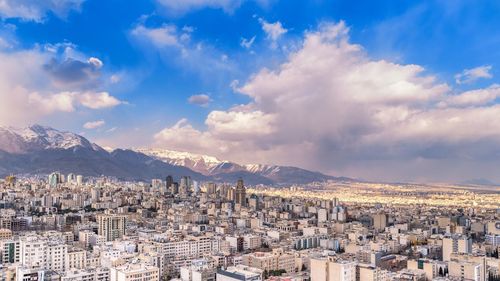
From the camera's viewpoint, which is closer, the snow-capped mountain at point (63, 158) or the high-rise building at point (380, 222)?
the high-rise building at point (380, 222)

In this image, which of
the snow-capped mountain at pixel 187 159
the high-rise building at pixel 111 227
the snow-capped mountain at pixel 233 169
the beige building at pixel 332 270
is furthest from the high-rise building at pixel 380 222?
the snow-capped mountain at pixel 187 159

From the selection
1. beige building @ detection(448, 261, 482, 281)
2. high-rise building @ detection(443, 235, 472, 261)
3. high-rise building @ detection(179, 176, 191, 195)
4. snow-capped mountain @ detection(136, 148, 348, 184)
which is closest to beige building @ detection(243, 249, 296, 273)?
beige building @ detection(448, 261, 482, 281)

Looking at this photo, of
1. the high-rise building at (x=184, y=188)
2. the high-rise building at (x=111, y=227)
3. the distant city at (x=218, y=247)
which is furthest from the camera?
the high-rise building at (x=184, y=188)

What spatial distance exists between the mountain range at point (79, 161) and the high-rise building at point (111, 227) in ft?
171

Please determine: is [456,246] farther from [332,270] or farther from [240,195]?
[240,195]

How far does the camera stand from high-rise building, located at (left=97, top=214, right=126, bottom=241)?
18156mm

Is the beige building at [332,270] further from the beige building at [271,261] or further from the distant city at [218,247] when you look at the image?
the beige building at [271,261]

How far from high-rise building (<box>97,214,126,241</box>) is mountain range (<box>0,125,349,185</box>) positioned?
171 feet

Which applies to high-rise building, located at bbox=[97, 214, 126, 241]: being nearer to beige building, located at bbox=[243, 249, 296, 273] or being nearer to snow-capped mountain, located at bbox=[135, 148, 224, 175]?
beige building, located at bbox=[243, 249, 296, 273]

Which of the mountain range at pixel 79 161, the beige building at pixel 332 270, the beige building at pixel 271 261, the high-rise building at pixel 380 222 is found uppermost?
the mountain range at pixel 79 161

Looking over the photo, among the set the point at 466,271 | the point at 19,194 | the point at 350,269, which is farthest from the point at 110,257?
the point at 19,194

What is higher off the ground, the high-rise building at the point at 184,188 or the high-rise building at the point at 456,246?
the high-rise building at the point at 184,188

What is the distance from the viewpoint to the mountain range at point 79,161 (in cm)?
7125

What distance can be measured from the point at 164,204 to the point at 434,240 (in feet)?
59.0
